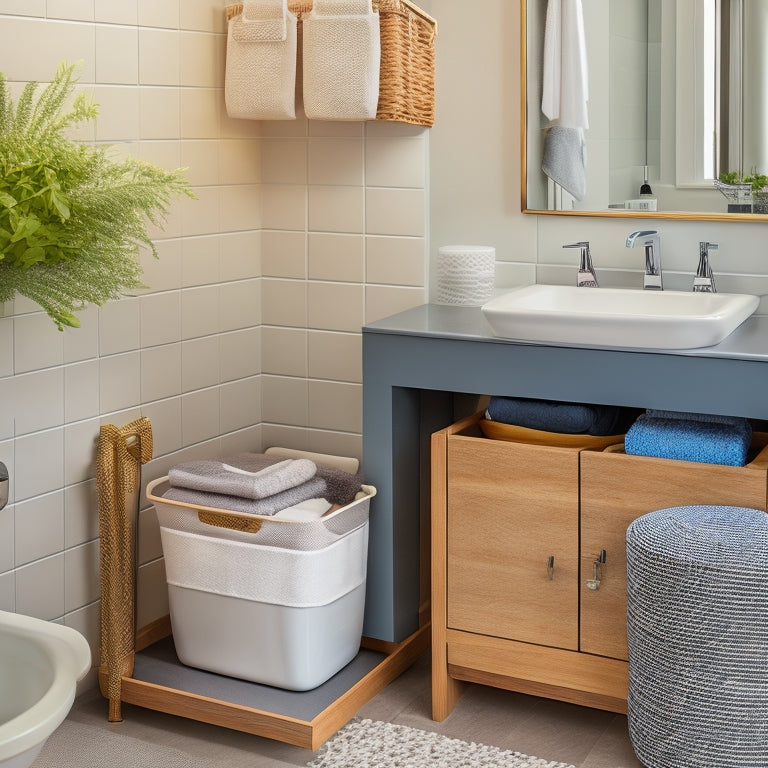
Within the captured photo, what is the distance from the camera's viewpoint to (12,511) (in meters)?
2.32

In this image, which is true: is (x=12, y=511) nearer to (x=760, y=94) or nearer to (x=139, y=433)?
(x=139, y=433)

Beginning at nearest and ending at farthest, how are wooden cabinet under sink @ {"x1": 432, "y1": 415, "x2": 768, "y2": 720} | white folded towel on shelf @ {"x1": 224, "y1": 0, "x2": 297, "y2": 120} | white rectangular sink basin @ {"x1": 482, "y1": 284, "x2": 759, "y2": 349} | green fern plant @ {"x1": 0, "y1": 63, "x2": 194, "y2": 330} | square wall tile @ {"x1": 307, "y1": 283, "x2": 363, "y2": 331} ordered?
green fern plant @ {"x1": 0, "y1": 63, "x2": 194, "y2": 330} < white rectangular sink basin @ {"x1": 482, "y1": 284, "x2": 759, "y2": 349} < wooden cabinet under sink @ {"x1": 432, "y1": 415, "x2": 768, "y2": 720} < white folded towel on shelf @ {"x1": 224, "y1": 0, "x2": 297, "y2": 120} < square wall tile @ {"x1": 307, "y1": 283, "x2": 363, "y2": 331}

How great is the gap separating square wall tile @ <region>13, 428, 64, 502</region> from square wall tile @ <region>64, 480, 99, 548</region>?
0.05 metres

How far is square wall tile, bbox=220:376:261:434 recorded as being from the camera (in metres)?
2.91

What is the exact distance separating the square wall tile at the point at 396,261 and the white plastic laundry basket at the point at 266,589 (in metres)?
0.60

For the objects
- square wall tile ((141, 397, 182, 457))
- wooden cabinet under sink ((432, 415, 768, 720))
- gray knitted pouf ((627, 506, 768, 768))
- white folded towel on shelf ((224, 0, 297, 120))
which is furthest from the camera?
square wall tile ((141, 397, 182, 457))

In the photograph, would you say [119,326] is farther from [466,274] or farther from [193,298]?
[466,274]

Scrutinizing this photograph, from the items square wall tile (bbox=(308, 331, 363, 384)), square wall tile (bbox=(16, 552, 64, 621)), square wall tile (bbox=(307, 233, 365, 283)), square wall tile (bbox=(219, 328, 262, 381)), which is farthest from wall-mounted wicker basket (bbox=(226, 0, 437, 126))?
square wall tile (bbox=(16, 552, 64, 621))

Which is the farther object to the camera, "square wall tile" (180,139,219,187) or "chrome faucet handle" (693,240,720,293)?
"square wall tile" (180,139,219,187)

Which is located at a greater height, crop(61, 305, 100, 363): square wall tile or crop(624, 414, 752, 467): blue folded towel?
crop(61, 305, 100, 363): square wall tile

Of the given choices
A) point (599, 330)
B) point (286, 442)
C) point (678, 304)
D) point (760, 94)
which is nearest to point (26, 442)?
point (286, 442)

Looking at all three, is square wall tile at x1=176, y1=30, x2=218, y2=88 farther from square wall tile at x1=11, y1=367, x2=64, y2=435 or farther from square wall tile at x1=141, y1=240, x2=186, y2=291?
square wall tile at x1=11, y1=367, x2=64, y2=435

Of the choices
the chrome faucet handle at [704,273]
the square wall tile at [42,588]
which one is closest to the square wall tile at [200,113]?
the square wall tile at [42,588]

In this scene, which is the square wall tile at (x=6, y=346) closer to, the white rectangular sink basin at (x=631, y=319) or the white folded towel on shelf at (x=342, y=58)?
the white folded towel on shelf at (x=342, y=58)
